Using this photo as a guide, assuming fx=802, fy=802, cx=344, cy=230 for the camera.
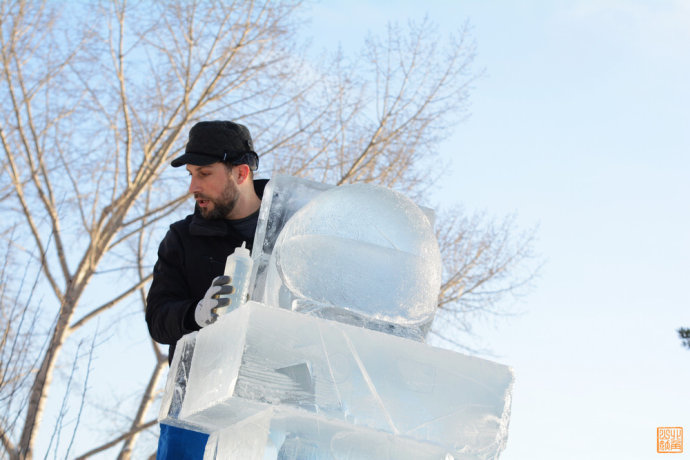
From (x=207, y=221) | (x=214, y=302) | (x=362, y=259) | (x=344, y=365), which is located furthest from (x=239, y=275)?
(x=207, y=221)

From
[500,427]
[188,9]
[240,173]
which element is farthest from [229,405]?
[188,9]

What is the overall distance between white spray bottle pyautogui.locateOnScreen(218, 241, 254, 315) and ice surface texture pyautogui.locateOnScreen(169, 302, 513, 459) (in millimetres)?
344

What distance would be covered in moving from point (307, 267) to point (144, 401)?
874cm

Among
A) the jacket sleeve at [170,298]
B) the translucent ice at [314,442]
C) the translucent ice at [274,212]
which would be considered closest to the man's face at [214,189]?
the jacket sleeve at [170,298]

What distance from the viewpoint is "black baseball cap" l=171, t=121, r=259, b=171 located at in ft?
8.54

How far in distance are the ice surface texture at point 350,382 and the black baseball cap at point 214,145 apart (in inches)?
42.8

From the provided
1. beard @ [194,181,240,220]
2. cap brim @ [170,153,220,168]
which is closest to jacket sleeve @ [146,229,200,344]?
beard @ [194,181,240,220]

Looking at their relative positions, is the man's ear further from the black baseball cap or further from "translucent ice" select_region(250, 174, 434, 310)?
"translucent ice" select_region(250, 174, 434, 310)

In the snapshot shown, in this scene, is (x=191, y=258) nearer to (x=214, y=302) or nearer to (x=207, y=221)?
(x=207, y=221)

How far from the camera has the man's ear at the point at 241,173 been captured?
2695 millimetres

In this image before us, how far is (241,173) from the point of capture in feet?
8.91

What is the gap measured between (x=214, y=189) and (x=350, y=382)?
4.33ft

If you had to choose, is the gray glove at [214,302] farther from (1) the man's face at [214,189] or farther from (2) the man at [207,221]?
(1) the man's face at [214,189]

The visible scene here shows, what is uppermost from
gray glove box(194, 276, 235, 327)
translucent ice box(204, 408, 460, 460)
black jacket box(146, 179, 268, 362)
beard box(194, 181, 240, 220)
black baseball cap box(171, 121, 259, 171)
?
black baseball cap box(171, 121, 259, 171)
